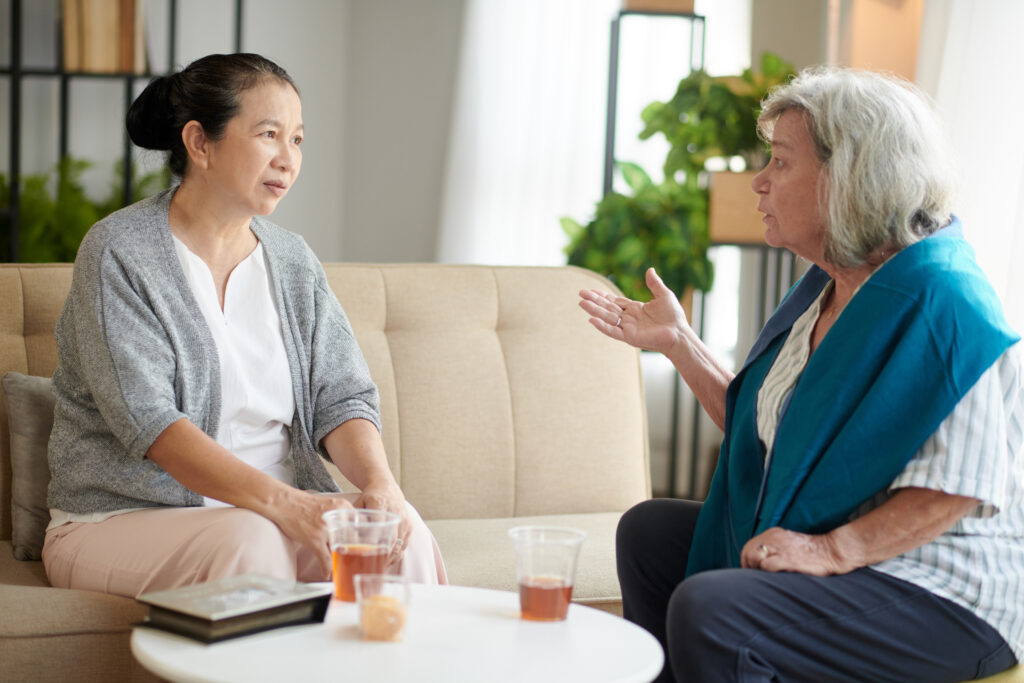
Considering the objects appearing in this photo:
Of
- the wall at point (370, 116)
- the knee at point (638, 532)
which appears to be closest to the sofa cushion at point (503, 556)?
the knee at point (638, 532)

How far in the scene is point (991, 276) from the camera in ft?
8.32

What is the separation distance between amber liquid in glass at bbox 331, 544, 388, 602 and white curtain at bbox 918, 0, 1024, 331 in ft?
5.53

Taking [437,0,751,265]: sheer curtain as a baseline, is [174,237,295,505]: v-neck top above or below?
below

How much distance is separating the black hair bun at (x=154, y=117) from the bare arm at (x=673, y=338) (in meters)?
0.74

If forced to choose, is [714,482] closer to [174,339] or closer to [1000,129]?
[174,339]

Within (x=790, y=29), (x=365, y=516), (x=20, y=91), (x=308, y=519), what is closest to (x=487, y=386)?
(x=308, y=519)

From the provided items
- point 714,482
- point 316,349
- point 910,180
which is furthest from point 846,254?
point 316,349

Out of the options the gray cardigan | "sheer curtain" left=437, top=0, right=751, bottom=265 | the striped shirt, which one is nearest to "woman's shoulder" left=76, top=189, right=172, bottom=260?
the gray cardigan

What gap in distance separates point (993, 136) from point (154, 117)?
1.82m

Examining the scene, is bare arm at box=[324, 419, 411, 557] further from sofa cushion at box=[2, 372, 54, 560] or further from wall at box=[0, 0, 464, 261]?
wall at box=[0, 0, 464, 261]

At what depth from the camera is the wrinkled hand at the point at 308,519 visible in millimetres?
1521

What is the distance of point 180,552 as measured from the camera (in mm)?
1523

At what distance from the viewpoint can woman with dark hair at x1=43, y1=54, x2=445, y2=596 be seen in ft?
5.14

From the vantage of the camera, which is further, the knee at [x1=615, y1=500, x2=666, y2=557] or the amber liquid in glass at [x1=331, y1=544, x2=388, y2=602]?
the knee at [x1=615, y1=500, x2=666, y2=557]
